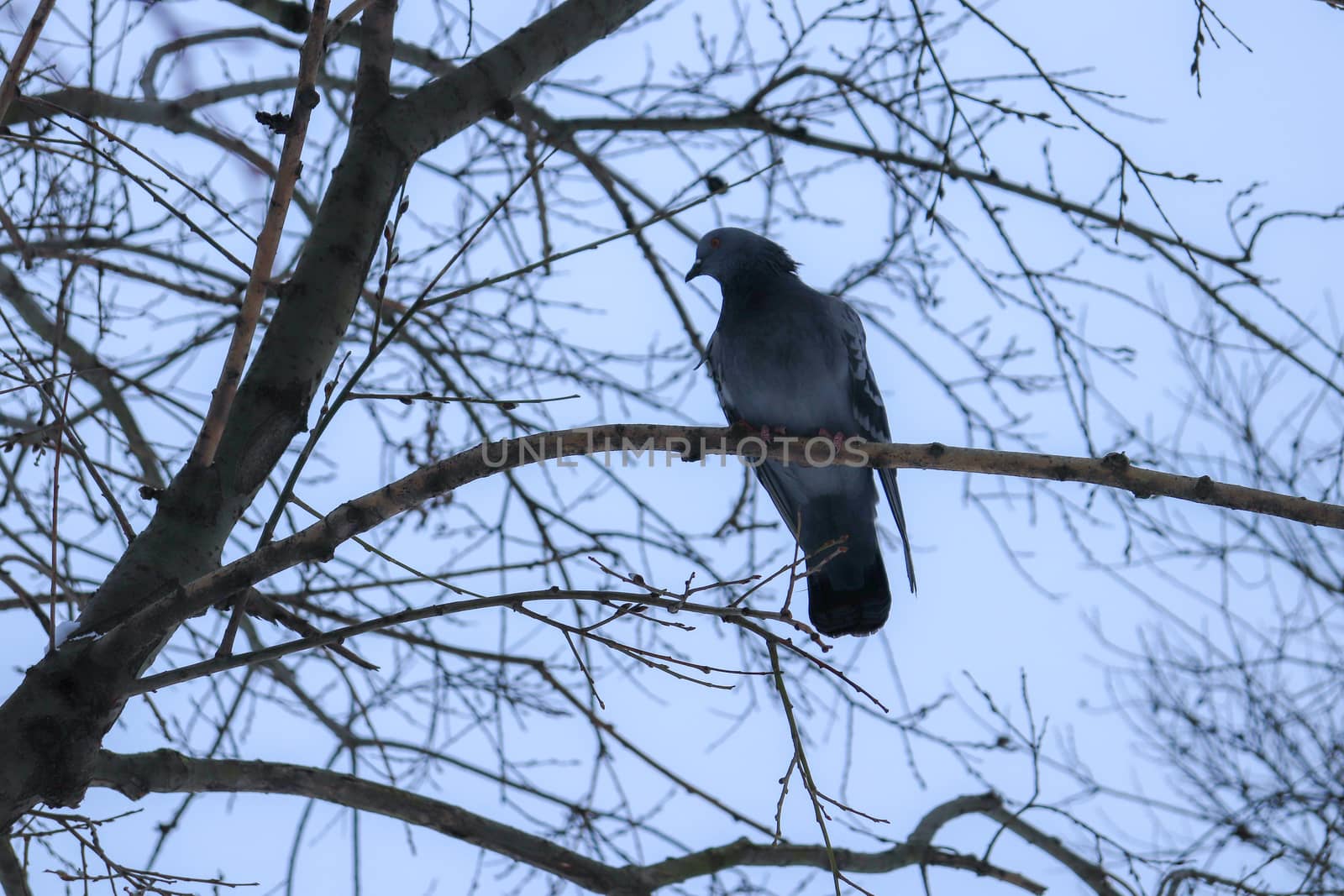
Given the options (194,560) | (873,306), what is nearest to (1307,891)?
(873,306)

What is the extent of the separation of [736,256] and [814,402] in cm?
90

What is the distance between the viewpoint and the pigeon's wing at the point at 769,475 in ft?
14.6

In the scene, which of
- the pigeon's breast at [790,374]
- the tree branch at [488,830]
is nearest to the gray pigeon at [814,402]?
the pigeon's breast at [790,374]

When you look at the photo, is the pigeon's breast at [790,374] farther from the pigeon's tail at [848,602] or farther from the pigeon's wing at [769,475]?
the pigeon's tail at [848,602]

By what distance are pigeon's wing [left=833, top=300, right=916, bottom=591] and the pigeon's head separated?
0.40 m

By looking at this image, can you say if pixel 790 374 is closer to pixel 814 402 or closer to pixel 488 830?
pixel 814 402

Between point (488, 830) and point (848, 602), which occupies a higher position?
point (848, 602)

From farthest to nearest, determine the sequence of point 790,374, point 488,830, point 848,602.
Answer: point 848,602 < point 790,374 < point 488,830

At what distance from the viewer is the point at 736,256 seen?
4.68 metres

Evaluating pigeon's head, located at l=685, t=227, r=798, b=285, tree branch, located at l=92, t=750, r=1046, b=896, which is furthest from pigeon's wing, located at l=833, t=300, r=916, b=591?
tree branch, located at l=92, t=750, r=1046, b=896

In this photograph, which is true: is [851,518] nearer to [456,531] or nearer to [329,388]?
[456,531]

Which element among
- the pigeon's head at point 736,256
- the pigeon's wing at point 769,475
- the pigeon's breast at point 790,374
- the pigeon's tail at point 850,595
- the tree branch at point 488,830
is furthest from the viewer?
the pigeon's head at point 736,256

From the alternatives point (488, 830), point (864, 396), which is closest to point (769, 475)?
point (864, 396)

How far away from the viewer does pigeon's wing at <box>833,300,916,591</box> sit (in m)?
4.27
